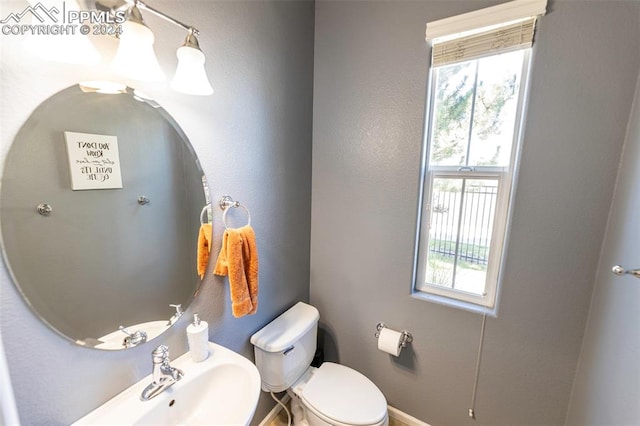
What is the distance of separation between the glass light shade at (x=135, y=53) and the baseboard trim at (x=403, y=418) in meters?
2.12

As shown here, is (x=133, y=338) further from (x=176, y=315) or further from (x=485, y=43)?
(x=485, y=43)

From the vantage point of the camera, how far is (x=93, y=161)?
2.44 feet

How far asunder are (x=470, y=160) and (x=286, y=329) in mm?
1330

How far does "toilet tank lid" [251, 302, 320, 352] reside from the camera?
1.30 metres

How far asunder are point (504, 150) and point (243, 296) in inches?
55.0

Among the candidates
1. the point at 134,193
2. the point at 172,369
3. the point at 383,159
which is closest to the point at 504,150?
the point at 383,159

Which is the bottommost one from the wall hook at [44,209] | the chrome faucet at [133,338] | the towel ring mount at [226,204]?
the chrome faucet at [133,338]

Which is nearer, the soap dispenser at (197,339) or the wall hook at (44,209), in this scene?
the wall hook at (44,209)

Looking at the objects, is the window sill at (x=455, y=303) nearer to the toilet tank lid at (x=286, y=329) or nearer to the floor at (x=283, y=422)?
the toilet tank lid at (x=286, y=329)

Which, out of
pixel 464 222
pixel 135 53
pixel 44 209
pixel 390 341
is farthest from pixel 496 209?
pixel 44 209

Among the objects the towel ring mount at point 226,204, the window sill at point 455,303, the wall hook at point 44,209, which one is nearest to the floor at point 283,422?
the window sill at point 455,303

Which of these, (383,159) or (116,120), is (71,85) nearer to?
(116,120)

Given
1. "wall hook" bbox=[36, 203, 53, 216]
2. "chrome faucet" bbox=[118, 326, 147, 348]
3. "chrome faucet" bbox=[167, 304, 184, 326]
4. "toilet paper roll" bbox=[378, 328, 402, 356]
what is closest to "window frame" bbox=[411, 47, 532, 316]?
"toilet paper roll" bbox=[378, 328, 402, 356]

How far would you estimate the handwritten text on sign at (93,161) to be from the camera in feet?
2.32
